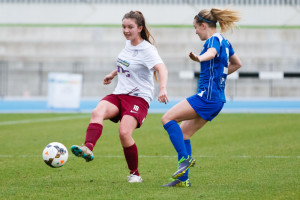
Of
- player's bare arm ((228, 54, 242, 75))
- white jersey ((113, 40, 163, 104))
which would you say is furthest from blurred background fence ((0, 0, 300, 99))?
white jersey ((113, 40, 163, 104))

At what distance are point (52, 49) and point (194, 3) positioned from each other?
8846 millimetres

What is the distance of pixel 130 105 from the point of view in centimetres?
661

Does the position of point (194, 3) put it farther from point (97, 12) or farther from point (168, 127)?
point (168, 127)

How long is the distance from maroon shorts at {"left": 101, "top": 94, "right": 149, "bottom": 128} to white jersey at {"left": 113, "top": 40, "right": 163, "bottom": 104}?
0.18 ft

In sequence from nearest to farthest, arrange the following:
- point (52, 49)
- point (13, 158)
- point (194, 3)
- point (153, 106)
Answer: point (13, 158) → point (153, 106) → point (52, 49) → point (194, 3)

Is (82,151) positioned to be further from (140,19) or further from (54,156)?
(140,19)

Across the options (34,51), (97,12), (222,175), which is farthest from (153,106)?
(222,175)

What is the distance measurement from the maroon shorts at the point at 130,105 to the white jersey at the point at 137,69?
54 mm

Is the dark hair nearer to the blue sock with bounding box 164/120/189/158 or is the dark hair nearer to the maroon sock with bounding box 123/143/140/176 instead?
the blue sock with bounding box 164/120/189/158

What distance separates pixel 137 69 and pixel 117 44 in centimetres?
2706

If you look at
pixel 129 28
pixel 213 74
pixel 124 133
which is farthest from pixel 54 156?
pixel 213 74

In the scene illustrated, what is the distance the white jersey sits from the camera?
6.65 meters

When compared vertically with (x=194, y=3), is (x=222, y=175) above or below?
below

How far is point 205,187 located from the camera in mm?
6211
